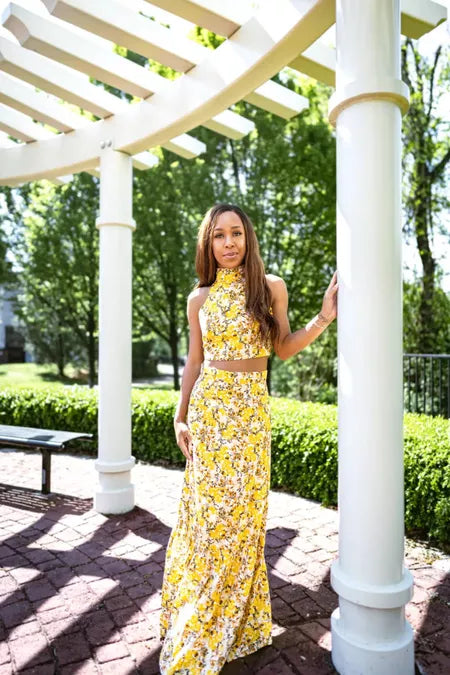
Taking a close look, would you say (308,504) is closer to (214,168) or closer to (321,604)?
(321,604)

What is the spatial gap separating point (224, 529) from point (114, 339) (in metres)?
2.50

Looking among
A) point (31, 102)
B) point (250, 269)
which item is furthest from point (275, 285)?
point (31, 102)

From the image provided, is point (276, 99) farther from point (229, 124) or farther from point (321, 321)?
point (321, 321)

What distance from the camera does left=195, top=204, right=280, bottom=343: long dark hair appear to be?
8.22ft

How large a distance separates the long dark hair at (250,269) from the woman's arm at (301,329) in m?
0.03

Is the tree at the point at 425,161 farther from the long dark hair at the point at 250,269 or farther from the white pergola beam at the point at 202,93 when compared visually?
the long dark hair at the point at 250,269

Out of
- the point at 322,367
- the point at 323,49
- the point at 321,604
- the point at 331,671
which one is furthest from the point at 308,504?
the point at 322,367

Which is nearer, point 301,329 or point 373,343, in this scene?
point 373,343

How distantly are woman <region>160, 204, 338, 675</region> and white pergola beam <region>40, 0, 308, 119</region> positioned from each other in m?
1.59

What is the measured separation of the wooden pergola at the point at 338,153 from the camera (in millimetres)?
2162

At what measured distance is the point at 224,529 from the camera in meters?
2.36

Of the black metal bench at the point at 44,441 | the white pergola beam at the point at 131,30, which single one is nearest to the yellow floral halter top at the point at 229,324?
the white pergola beam at the point at 131,30

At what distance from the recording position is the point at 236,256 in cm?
256

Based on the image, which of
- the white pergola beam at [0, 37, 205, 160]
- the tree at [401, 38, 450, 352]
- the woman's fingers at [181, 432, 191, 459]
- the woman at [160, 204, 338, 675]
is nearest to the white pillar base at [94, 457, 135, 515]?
the woman at [160, 204, 338, 675]
